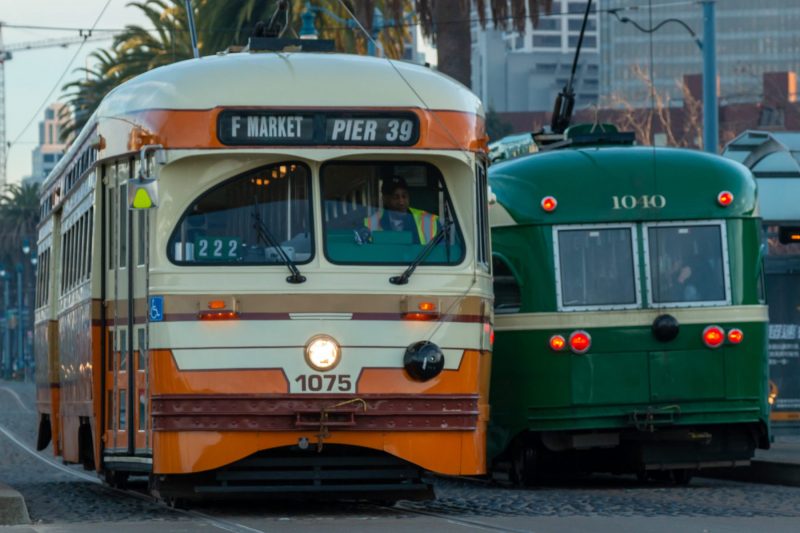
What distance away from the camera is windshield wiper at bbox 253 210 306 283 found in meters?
13.0

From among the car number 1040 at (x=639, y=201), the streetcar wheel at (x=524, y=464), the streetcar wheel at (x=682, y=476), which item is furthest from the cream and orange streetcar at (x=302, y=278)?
the streetcar wheel at (x=682, y=476)

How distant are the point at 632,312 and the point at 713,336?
72 cm

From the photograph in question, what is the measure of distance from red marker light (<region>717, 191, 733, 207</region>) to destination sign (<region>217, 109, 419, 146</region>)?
4.77 m

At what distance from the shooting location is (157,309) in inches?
512

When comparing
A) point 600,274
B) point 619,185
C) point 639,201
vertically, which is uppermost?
point 619,185

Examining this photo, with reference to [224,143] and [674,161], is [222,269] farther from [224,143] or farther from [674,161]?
[674,161]

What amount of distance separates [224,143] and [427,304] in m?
1.69

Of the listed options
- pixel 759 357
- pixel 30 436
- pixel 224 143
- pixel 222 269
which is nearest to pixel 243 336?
pixel 222 269

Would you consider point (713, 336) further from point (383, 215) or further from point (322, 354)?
point (322, 354)

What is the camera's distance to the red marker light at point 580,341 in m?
17.1

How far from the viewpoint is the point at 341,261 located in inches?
517

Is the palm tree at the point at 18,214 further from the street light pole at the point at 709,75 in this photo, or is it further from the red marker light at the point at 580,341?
the red marker light at the point at 580,341

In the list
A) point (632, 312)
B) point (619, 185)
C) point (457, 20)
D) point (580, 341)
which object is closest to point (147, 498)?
point (580, 341)

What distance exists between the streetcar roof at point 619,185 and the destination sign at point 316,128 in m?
4.09
